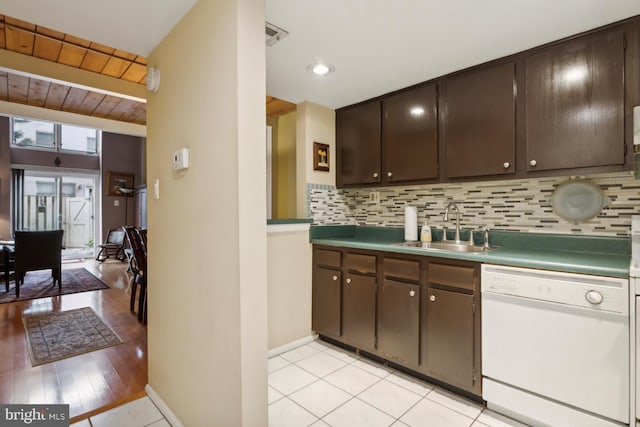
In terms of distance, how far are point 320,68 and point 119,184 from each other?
24.6 feet

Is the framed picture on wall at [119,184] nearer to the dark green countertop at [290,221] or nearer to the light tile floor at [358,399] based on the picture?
the dark green countertop at [290,221]

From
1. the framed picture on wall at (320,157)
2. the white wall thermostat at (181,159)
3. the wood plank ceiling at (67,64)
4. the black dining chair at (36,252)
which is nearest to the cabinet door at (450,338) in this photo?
the framed picture on wall at (320,157)

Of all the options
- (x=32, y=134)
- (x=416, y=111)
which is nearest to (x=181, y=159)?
(x=416, y=111)

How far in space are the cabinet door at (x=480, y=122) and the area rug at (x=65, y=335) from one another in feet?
10.5

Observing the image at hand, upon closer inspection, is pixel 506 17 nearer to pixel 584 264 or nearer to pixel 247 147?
pixel 584 264

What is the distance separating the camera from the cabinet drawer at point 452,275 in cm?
183

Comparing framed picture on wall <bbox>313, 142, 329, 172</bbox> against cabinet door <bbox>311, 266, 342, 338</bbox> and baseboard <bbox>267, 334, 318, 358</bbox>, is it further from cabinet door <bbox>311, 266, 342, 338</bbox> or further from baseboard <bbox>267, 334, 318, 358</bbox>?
baseboard <bbox>267, 334, 318, 358</bbox>

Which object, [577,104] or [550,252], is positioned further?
[550,252]

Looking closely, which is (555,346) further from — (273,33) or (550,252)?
(273,33)

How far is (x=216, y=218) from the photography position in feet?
4.46

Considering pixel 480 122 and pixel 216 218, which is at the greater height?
pixel 480 122

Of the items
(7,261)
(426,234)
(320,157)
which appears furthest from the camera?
(7,261)

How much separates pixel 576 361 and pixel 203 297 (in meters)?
1.80

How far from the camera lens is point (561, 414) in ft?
5.06
